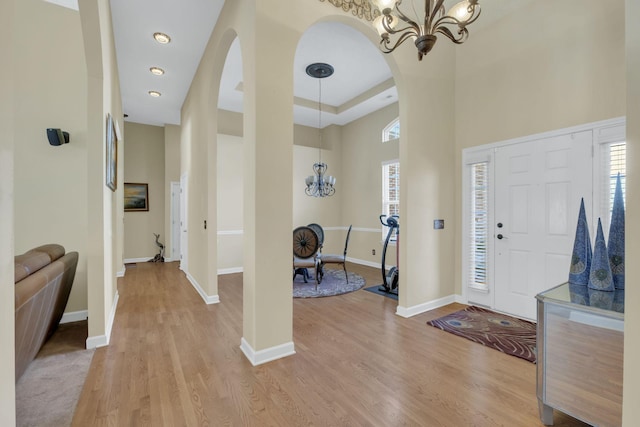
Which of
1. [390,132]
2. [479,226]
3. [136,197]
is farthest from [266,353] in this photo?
[136,197]

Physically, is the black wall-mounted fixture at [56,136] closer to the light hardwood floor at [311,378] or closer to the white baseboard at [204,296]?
the light hardwood floor at [311,378]

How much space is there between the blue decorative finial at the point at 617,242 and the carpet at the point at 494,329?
3.44 feet

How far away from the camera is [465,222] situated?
12.6 ft

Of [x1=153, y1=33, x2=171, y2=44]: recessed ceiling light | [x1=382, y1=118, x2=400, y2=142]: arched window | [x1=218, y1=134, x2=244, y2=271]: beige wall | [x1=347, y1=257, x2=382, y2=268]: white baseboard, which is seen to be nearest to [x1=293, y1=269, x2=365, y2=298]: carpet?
[x1=347, y1=257, x2=382, y2=268]: white baseboard

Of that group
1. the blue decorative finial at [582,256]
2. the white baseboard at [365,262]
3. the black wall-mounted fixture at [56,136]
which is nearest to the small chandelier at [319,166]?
the white baseboard at [365,262]

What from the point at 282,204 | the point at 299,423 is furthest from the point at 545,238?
the point at 299,423

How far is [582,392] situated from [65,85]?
206 inches

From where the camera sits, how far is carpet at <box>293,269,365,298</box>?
4359 millimetres

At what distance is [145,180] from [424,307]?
6.93 metres

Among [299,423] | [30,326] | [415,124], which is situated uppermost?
[415,124]

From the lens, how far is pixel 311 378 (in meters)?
2.15

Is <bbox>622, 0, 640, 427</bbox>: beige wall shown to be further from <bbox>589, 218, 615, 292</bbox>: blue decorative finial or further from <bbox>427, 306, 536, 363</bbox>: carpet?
<bbox>427, 306, 536, 363</bbox>: carpet

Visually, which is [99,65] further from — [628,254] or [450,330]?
[450,330]

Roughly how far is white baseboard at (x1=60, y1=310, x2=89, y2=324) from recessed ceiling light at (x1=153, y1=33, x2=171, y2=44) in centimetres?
343
